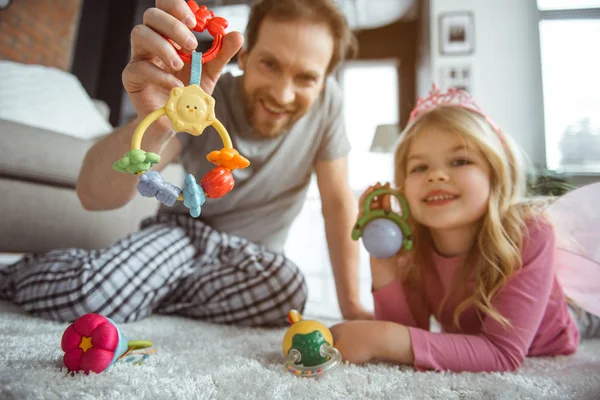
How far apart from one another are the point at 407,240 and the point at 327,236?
34cm

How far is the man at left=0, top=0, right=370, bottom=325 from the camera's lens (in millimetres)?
708

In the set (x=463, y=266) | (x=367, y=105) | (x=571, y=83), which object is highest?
(x=367, y=105)

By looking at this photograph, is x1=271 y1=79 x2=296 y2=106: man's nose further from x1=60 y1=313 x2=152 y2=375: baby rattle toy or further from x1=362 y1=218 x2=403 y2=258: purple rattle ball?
x1=60 y1=313 x2=152 y2=375: baby rattle toy

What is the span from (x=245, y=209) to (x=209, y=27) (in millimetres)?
593

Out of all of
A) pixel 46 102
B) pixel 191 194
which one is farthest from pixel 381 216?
pixel 46 102

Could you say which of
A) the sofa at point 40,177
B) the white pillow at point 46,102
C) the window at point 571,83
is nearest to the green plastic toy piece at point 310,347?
the sofa at point 40,177

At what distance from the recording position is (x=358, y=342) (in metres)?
0.53

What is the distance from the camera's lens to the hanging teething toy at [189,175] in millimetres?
360

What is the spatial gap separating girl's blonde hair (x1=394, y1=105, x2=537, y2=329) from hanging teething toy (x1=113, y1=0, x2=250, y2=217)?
425mm

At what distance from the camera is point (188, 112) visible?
1.23 feet

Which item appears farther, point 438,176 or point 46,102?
point 46,102

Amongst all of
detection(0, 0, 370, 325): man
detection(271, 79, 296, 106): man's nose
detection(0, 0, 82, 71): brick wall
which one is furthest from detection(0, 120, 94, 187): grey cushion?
detection(0, 0, 82, 71): brick wall

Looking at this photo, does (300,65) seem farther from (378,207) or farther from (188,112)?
(188,112)

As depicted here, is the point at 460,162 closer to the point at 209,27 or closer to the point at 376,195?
the point at 376,195
